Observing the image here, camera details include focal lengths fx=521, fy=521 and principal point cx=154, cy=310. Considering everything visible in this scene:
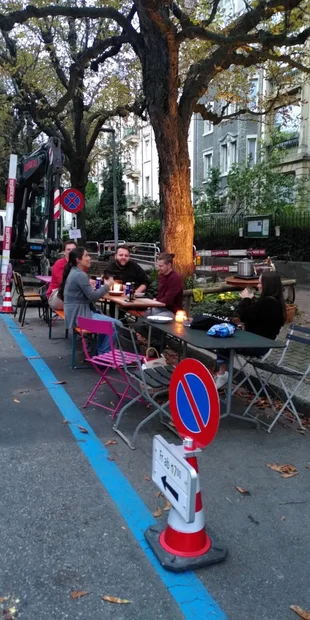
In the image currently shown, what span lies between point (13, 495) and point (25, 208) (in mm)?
15100

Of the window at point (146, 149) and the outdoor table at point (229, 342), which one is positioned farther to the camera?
the window at point (146, 149)

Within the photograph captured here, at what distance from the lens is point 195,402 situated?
2951 millimetres

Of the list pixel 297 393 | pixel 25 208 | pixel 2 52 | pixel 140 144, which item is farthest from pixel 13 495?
pixel 140 144

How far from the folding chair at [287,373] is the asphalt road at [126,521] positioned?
13.7 inches

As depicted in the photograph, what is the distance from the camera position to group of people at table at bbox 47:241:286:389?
19.0 ft

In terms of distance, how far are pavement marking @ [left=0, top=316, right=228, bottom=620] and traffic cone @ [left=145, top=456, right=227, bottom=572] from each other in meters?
0.05

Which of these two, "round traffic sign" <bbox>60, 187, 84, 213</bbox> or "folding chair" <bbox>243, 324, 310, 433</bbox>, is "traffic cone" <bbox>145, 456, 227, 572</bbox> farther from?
"round traffic sign" <bbox>60, 187, 84, 213</bbox>

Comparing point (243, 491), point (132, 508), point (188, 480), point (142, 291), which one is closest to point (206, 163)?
point (142, 291)

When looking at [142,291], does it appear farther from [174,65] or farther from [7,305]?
[7,305]

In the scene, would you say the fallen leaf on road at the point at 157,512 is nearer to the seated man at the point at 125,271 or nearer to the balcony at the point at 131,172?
the seated man at the point at 125,271

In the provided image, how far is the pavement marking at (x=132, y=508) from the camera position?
8.33ft

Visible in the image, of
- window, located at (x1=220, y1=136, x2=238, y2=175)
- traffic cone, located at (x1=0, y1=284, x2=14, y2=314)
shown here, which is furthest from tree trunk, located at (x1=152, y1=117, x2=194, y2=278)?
window, located at (x1=220, y1=136, x2=238, y2=175)

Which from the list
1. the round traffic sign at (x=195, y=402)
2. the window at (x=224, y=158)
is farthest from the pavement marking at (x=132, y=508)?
the window at (x=224, y=158)

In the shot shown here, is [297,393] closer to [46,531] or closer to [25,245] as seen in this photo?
[46,531]
